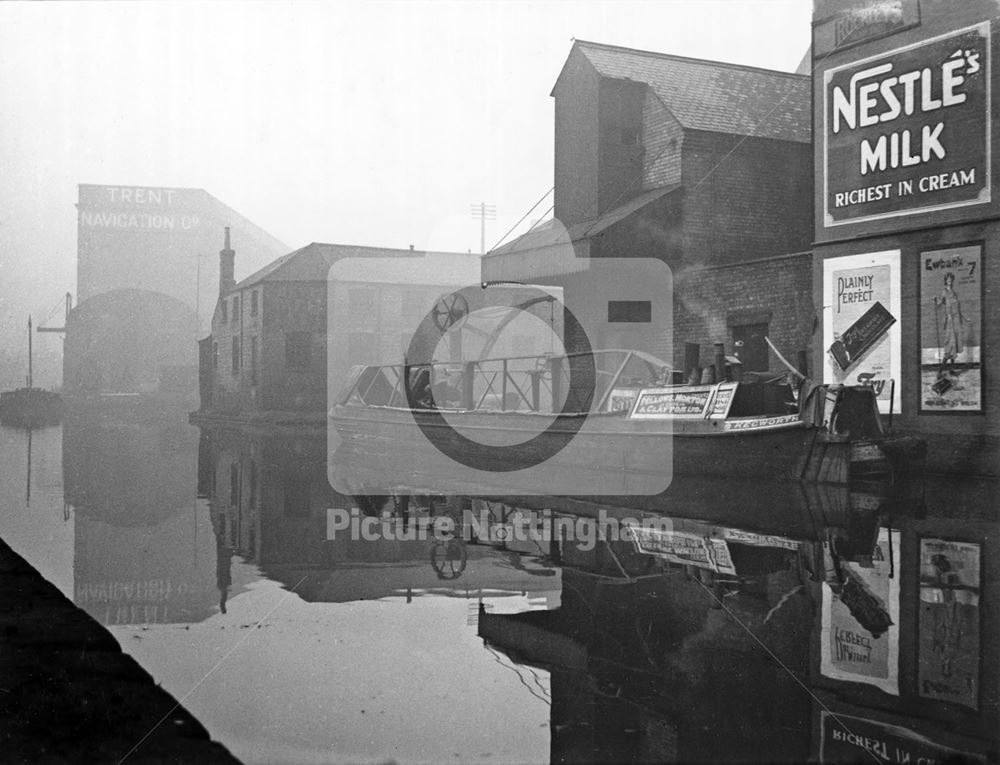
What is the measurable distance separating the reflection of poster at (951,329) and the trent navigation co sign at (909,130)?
91 cm

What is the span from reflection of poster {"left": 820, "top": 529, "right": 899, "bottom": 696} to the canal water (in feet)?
0.07

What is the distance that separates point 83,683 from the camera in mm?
4008

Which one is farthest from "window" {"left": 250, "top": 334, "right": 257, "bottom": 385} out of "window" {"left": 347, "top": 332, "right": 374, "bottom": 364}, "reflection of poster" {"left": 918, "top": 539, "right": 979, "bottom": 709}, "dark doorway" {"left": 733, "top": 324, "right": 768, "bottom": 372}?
"reflection of poster" {"left": 918, "top": 539, "right": 979, "bottom": 709}

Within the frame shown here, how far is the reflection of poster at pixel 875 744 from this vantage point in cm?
323

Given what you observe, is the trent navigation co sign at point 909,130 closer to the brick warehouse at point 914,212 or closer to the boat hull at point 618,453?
the brick warehouse at point 914,212

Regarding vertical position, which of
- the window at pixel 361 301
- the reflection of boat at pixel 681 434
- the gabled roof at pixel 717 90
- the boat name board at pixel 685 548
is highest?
the gabled roof at pixel 717 90

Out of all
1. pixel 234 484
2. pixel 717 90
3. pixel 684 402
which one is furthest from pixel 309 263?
pixel 684 402

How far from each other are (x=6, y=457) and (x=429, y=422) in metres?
8.90

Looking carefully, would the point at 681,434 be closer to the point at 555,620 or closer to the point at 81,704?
the point at 555,620

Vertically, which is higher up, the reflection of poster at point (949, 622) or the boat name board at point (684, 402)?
the boat name board at point (684, 402)

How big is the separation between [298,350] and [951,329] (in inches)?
944

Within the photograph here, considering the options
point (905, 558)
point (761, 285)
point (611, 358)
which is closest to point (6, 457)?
point (611, 358)

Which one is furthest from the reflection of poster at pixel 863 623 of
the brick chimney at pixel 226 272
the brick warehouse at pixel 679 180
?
the brick chimney at pixel 226 272

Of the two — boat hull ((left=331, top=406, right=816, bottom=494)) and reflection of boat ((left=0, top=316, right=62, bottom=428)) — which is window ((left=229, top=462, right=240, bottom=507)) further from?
reflection of boat ((left=0, top=316, right=62, bottom=428))
